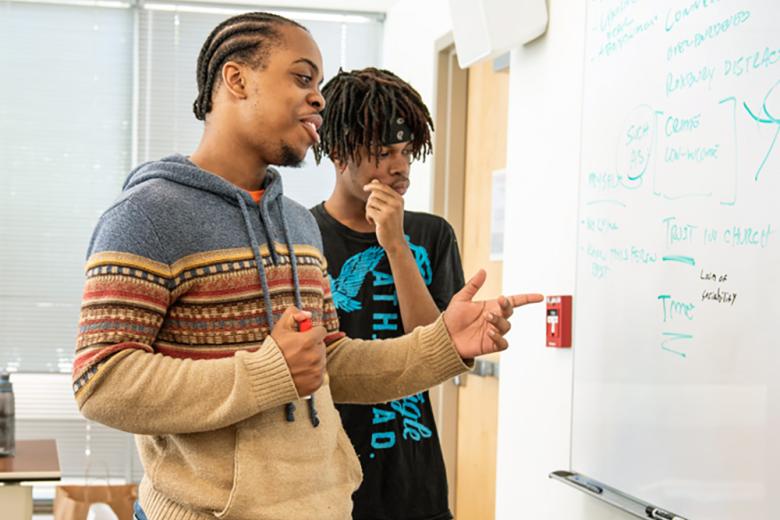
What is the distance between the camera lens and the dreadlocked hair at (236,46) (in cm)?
146

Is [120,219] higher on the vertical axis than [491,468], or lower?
higher

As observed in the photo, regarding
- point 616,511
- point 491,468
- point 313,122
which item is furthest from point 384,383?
point 491,468

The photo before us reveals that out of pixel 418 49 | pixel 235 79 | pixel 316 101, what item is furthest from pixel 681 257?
pixel 418 49

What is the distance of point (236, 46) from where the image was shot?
1.47 meters

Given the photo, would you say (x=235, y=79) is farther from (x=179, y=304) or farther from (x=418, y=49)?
(x=418, y=49)

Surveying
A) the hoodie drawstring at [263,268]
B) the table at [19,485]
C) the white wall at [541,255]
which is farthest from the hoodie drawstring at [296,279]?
the table at [19,485]

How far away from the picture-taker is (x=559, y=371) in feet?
8.39

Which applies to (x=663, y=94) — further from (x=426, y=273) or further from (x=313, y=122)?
(x=313, y=122)

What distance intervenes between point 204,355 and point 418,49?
11.5 feet

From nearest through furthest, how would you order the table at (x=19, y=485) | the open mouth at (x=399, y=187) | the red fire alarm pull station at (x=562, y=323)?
the open mouth at (x=399, y=187) < the red fire alarm pull station at (x=562, y=323) < the table at (x=19, y=485)

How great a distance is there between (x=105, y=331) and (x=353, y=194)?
35.2 inches

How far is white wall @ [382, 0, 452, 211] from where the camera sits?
4309mm

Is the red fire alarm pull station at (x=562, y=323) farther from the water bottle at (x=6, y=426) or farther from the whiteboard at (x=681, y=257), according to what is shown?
the water bottle at (x=6, y=426)

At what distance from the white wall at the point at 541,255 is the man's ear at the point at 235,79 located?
3.96 feet
